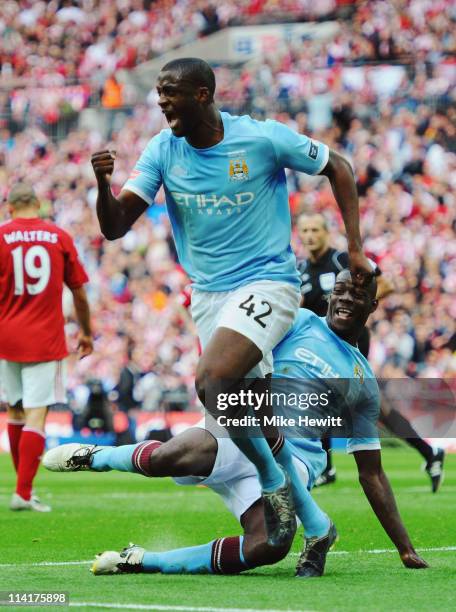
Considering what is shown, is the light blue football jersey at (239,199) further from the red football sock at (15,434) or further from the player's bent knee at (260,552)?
the red football sock at (15,434)

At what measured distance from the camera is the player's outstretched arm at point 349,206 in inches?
257

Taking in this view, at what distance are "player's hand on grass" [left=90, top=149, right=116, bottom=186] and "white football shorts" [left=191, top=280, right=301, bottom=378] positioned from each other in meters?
0.79

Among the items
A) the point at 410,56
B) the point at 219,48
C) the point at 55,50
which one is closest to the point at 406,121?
the point at 410,56

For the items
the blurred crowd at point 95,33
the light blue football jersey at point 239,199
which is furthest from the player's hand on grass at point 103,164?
the blurred crowd at point 95,33

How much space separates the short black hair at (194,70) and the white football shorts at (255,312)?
3.23 feet

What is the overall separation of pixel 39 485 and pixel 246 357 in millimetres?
8185

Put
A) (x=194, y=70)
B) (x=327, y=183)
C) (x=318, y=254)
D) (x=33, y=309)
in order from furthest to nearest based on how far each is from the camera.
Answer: (x=327, y=183) < (x=318, y=254) < (x=33, y=309) < (x=194, y=70)

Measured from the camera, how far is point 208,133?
681 cm

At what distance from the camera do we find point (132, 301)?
2469 centimetres

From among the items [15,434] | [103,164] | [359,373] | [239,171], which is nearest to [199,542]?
[359,373]

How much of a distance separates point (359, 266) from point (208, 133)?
1.00 meters

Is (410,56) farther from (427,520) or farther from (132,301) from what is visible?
(427,520)

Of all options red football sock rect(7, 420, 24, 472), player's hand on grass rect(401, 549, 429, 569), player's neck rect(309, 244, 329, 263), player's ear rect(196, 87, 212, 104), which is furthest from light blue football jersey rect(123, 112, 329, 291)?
player's neck rect(309, 244, 329, 263)

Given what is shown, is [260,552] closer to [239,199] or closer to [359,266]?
[359,266]
